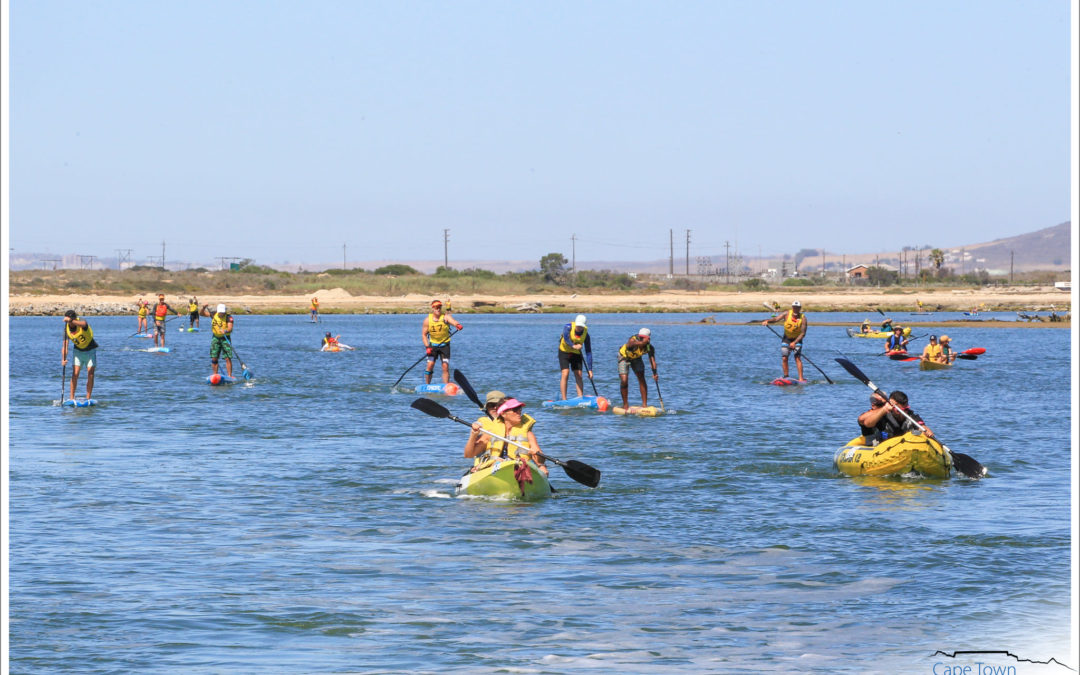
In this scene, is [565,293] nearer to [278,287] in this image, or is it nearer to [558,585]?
[278,287]

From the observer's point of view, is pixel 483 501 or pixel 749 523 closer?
pixel 749 523

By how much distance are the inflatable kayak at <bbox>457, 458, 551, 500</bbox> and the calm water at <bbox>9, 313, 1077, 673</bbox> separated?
241 millimetres

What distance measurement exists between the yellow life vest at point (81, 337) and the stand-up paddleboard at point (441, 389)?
27.4 ft

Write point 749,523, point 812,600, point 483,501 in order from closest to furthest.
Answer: point 812,600 < point 749,523 < point 483,501

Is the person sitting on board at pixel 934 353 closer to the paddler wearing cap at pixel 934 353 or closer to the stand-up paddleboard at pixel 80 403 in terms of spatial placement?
the paddler wearing cap at pixel 934 353

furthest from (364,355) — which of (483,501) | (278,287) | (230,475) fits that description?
(278,287)

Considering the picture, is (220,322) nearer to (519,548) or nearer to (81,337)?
(81,337)

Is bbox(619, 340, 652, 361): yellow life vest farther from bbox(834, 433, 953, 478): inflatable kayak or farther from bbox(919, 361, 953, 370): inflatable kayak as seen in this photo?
bbox(919, 361, 953, 370): inflatable kayak

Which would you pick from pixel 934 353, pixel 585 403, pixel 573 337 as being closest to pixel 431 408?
pixel 573 337

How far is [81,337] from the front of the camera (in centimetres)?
2741

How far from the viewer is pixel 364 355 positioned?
5697 cm

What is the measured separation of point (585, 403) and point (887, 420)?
10.4 metres

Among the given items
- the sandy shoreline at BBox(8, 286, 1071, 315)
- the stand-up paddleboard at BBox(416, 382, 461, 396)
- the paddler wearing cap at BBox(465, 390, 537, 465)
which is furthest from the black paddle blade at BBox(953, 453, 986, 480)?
the sandy shoreline at BBox(8, 286, 1071, 315)

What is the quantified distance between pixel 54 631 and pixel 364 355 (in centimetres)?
4538
